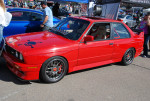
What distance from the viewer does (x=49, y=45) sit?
131 inches

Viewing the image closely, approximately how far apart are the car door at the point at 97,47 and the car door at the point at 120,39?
0.19m

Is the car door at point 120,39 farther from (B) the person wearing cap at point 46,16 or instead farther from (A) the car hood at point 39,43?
(B) the person wearing cap at point 46,16

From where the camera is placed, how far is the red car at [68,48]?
3.12m

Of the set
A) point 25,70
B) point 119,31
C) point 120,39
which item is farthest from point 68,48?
point 119,31

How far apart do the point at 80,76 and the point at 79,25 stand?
53.0 inches

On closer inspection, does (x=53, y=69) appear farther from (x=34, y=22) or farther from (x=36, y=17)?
(x=36, y=17)

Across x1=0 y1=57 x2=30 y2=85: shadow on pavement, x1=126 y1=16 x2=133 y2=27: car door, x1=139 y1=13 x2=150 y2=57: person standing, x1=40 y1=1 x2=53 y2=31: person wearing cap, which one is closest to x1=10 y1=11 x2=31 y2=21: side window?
x1=40 y1=1 x2=53 y2=31: person wearing cap

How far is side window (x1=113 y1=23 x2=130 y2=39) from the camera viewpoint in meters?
4.46

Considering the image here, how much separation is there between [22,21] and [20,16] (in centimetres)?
25

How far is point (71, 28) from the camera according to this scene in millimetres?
4152

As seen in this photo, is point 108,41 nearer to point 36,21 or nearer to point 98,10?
point 36,21

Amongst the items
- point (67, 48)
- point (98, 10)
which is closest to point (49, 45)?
point (67, 48)

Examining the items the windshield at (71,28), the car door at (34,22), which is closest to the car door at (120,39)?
the windshield at (71,28)

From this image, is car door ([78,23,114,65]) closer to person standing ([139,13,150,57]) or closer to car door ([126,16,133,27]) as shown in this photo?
person standing ([139,13,150,57])
